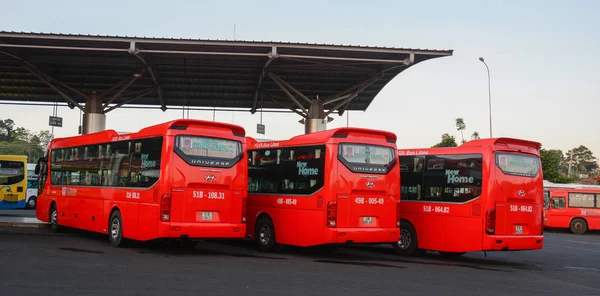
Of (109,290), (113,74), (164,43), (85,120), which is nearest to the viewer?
(109,290)

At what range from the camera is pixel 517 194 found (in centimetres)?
1440

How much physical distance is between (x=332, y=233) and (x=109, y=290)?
6004mm

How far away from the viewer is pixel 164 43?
917 inches

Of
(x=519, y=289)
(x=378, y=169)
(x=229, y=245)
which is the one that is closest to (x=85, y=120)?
(x=229, y=245)

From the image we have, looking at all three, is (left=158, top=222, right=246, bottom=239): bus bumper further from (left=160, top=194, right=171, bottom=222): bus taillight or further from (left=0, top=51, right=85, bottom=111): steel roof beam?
(left=0, top=51, right=85, bottom=111): steel roof beam

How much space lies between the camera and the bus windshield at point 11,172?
102 feet

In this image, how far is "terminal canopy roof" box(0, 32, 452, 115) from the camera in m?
23.7

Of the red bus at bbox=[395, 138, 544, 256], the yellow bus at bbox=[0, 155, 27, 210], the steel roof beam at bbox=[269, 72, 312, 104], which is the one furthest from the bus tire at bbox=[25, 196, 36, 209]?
the red bus at bbox=[395, 138, 544, 256]

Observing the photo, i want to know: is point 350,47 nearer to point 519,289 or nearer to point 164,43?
point 164,43

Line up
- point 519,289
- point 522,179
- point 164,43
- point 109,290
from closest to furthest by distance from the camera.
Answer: point 109,290
point 519,289
point 522,179
point 164,43

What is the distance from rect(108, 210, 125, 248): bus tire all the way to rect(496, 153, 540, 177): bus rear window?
857cm

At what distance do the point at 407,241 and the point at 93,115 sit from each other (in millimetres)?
20757

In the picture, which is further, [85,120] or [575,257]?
[85,120]

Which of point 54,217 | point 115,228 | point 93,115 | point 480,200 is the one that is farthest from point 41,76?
point 480,200
